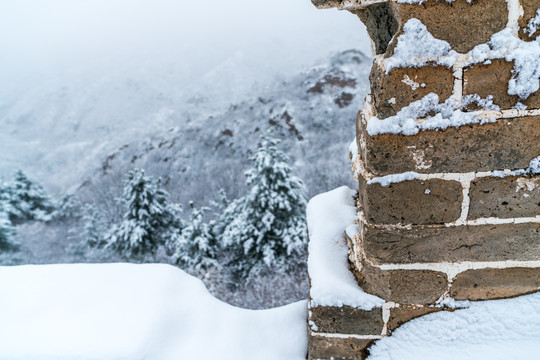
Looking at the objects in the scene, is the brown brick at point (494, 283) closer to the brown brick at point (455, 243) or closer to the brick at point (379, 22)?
the brown brick at point (455, 243)

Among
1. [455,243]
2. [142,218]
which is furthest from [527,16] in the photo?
[142,218]

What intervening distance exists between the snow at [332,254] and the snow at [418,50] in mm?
553

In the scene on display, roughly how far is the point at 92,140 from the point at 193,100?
1069 cm

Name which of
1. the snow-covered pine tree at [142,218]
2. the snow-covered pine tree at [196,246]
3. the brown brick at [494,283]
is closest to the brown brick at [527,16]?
the brown brick at [494,283]

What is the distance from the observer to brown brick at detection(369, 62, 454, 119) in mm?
822

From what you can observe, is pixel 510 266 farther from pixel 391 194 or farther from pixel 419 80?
pixel 419 80

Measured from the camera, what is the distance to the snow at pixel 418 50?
802 millimetres

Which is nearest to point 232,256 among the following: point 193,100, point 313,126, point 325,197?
point 325,197

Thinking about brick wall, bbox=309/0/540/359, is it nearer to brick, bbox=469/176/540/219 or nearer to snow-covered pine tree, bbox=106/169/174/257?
brick, bbox=469/176/540/219

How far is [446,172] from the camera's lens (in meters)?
0.89

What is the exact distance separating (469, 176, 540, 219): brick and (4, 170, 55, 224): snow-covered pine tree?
23.6 metres

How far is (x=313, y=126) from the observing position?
28.2m

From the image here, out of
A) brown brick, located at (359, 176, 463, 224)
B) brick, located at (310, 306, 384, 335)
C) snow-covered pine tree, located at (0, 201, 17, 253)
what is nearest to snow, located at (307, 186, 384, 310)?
brick, located at (310, 306, 384, 335)

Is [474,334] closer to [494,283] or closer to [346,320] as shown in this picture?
[494,283]
